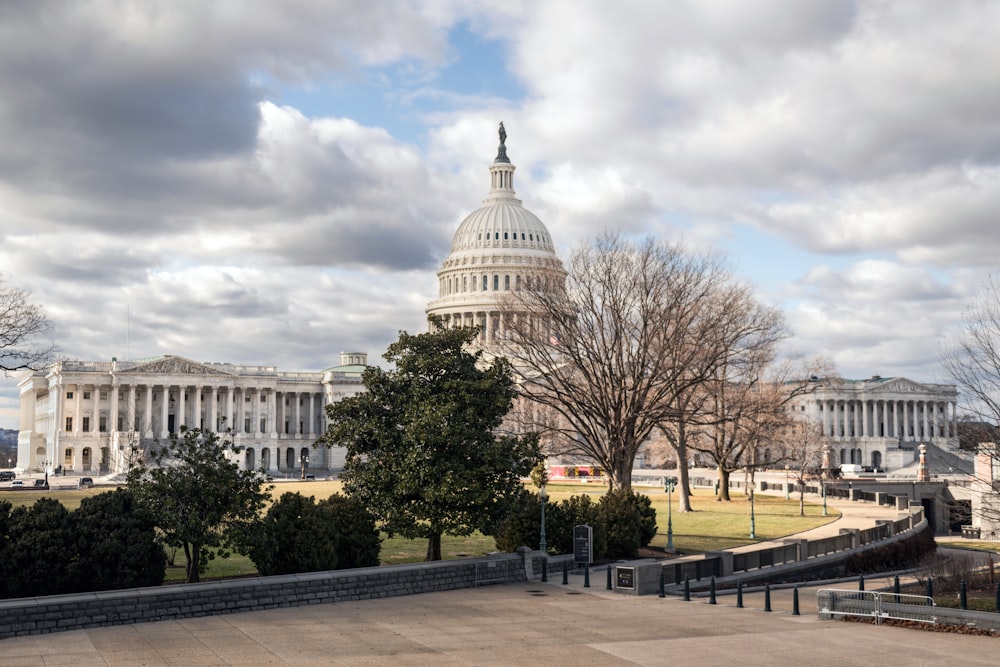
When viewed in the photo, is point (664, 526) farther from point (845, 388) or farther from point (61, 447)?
point (845, 388)

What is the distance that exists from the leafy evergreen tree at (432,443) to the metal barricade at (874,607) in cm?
1076

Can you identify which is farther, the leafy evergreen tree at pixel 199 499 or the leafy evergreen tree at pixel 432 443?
the leafy evergreen tree at pixel 432 443

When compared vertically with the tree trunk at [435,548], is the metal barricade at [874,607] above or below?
below

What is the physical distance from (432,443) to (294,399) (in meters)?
141

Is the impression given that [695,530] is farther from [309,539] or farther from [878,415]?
[878,415]

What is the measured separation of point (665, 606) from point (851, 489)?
56.7 m

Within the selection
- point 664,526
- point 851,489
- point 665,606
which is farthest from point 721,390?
point 665,606

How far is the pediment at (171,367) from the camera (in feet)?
489

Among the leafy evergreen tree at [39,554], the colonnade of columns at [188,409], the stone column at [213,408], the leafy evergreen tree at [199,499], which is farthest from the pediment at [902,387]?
the leafy evergreen tree at [39,554]

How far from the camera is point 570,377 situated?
52938 millimetres

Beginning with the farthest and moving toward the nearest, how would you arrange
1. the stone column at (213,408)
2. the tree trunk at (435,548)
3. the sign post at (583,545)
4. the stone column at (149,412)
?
the stone column at (213,408) < the stone column at (149,412) < the sign post at (583,545) < the tree trunk at (435,548)

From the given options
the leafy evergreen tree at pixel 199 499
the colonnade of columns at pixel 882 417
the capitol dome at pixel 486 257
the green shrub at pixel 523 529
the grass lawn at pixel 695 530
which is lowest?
the grass lawn at pixel 695 530

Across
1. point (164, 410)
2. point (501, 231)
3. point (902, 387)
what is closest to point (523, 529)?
point (164, 410)

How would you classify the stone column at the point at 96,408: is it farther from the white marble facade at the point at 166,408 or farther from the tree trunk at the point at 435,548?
the tree trunk at the point at 435,548
